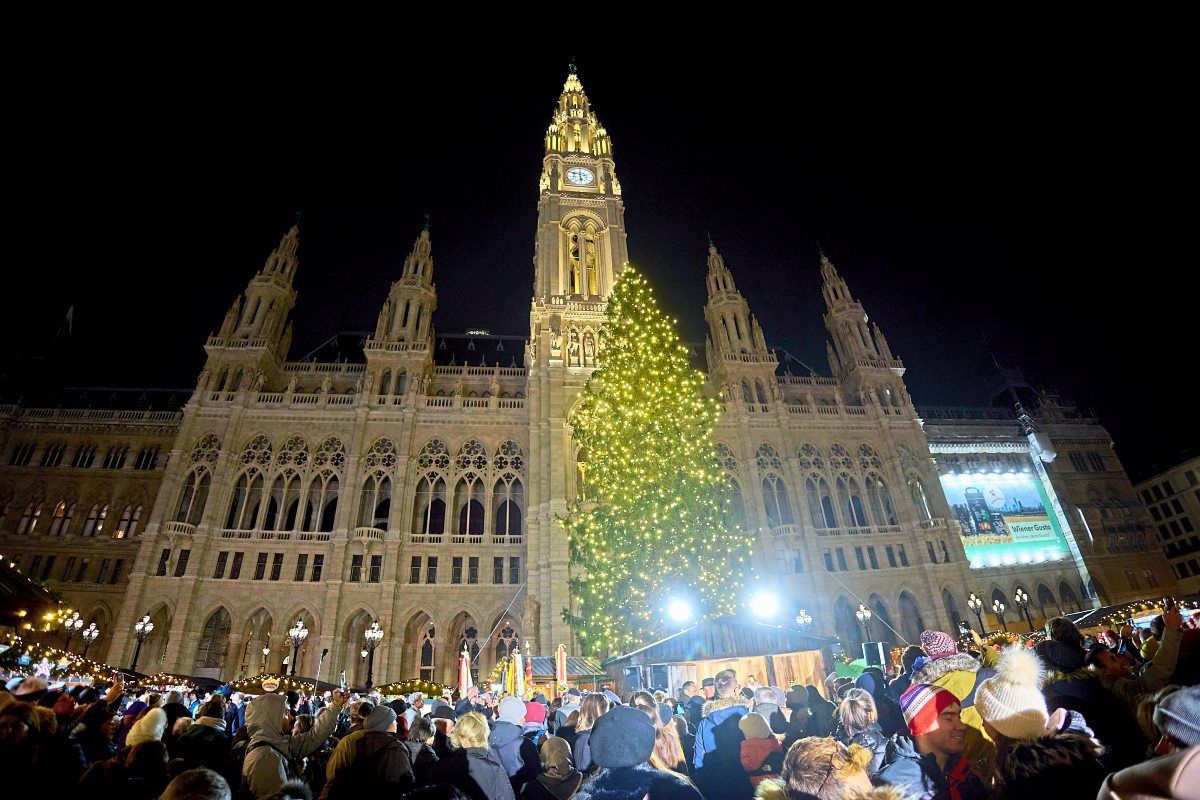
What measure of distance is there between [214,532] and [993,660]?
30419 mm

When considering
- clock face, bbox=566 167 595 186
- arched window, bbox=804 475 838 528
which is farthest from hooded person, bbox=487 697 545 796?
clock face, bbox=566 167 595 186

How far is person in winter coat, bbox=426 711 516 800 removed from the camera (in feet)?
12.5

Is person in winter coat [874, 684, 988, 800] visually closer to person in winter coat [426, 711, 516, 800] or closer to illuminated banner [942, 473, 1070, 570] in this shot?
person in winter coat [426, 711, 516, 800]

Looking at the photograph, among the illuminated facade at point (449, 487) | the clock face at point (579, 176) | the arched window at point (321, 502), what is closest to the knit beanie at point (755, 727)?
the illuminated facade at point (449, 487)

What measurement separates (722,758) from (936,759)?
5.80ft

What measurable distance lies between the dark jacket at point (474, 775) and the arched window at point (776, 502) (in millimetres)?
27678

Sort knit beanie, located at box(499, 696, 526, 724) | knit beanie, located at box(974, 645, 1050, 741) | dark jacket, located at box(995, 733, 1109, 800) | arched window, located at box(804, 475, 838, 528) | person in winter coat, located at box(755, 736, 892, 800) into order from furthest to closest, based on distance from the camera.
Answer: arched window, located at box(804, 475, 838, 528) < knit beanie, located at box(499, 696, 526, 724) < knit beanie, located at box(974, 645, 1050, 741) < person in winter coat, located at box(755, 736, 892, 800) < dark jacket, located at box(995, 733, 1109, 800)

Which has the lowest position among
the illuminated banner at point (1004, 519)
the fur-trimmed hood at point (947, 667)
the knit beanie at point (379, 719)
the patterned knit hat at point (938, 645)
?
the knit beanie at point (379, 719)

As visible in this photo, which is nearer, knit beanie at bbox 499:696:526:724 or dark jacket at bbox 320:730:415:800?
dark jacket at bbox 320:730:415:800

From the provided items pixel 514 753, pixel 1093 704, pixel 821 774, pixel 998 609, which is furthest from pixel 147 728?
pixel 998 609

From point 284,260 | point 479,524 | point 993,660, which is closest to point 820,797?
point 993,660

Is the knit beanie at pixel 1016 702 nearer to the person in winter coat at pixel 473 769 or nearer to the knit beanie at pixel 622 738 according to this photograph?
the knit beanie at pixel 622 738

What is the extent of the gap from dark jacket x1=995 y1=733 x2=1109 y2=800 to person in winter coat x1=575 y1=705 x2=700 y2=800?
134 centimetres

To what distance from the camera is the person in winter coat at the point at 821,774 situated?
222 centimetres
